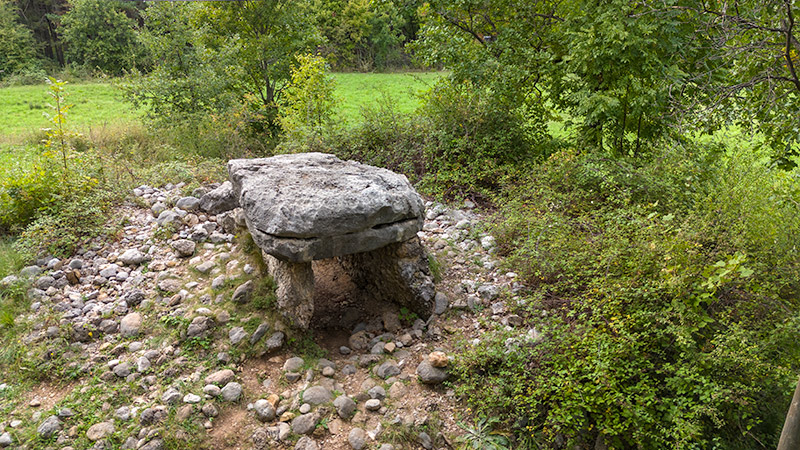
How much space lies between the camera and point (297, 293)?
185 inches

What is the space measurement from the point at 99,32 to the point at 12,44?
4.98 m

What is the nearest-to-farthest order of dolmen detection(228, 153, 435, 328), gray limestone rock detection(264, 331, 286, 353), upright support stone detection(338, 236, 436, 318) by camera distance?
1. dolmen detection(228, 153, 435, 328)
2. gray limestone rock detection(264, 331, 286, 353)
3. upright support stone detection(338, 236, 436, 318)

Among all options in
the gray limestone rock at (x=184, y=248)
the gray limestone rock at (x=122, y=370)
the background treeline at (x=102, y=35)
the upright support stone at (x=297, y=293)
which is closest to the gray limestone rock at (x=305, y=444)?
the upright support stone at (x=297, y=293)

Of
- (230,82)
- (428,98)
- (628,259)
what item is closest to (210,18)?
(230,82)

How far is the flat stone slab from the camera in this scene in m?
4.28

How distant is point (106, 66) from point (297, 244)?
116 feet

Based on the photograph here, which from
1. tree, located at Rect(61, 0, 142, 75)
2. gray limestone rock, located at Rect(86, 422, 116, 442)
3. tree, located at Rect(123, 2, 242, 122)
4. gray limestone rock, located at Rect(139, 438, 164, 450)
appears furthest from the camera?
tree, located at Rect(61, 0, 142, 75)

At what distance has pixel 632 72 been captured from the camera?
259 inches

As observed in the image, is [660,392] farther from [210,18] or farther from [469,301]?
[210,18]

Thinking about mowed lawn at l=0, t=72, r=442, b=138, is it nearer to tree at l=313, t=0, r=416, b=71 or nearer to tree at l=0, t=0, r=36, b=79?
tree at l=313, t=0, r=416, b=71

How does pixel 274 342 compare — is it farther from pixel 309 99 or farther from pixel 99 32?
pixel 99 32

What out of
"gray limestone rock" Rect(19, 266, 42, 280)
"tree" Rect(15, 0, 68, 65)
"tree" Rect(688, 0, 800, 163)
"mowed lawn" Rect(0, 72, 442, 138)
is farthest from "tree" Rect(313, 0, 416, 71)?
"tree" Rect(688, 0, 800, 163)

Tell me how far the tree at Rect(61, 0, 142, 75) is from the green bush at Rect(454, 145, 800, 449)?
34.7 metres

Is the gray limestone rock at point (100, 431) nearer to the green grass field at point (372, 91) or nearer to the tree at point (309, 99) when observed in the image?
the tree at point (309, 99)
